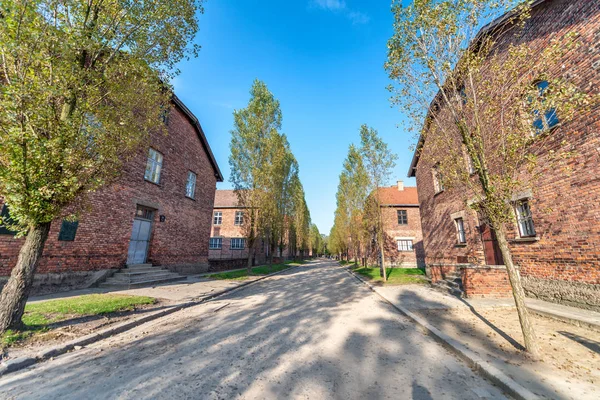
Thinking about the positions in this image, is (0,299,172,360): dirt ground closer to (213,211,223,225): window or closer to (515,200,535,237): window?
(515,200,535,237): window

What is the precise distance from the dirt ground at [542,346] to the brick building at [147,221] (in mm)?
8467

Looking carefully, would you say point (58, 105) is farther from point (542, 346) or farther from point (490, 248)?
point (490, 248)

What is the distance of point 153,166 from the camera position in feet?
41.0

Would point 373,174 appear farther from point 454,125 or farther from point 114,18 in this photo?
point 114,18

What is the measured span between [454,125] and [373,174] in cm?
938

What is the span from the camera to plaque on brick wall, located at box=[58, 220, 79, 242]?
326 inches

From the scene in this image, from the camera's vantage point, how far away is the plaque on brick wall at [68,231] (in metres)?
8.27

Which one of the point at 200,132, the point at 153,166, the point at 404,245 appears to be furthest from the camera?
the point at 404,245

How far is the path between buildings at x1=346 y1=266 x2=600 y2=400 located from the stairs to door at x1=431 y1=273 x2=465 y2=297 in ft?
3.44

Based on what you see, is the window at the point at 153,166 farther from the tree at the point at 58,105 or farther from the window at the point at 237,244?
the window at the point at 237,244

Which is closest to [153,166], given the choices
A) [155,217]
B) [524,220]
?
[155,217]

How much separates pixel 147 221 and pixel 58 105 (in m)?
8.30

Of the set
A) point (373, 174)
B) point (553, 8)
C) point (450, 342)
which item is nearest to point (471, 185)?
point (450, 342)

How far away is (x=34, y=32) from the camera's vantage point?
4086 mm
